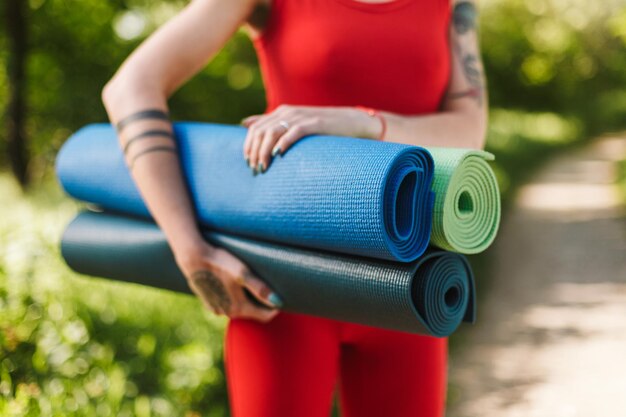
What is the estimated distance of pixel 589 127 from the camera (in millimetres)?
31375

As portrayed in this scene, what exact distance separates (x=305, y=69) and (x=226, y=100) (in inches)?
496

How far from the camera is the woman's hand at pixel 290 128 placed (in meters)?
1.47

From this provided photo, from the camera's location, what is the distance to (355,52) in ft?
5.39

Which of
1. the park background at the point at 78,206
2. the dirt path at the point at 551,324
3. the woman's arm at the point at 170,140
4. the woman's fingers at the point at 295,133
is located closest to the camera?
the woman's fingers at the point at 295,133

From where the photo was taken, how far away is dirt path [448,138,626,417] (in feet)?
18.0

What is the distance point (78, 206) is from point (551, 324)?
4.45m

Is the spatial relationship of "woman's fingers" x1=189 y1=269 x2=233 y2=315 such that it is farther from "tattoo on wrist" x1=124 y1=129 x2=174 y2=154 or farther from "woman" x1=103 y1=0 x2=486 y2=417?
"tattoo on wrist" x1=124 y1=129 x2=174 y2=154

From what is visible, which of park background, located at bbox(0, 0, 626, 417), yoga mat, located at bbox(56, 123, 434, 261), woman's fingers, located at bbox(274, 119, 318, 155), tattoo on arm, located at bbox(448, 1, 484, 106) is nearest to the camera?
yoga mat, located at bbox(56, 123, 434, 261)

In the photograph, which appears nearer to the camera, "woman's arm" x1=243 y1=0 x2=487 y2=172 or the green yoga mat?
the green yoga mat

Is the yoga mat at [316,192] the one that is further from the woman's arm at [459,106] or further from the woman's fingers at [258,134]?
the woman's arm at [459,106]

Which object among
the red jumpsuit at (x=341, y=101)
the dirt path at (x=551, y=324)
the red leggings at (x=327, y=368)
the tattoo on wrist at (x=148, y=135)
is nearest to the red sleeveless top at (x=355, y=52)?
the red jumpsuit at (x=341, y=101)

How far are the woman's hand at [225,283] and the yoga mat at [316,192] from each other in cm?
7

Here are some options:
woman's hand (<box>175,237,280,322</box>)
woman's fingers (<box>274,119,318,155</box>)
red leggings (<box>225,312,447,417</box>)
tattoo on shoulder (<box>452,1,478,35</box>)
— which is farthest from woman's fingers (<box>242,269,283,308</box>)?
tattoo on shoulder (<box>452,1,478,35</box>)

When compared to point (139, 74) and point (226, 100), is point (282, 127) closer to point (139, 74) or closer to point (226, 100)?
point (139, 74)
